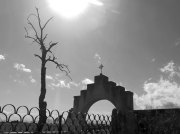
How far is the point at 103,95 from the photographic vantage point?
19.8 m

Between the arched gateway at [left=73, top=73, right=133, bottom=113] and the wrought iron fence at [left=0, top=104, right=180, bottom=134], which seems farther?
the arched gateway at [left=73, top=73, right=133, bottom=113]

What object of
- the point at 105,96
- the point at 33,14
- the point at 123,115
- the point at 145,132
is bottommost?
the point at 145,132

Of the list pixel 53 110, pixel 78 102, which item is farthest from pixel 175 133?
pixel 78 102

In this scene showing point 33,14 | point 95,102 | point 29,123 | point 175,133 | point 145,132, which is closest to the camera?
point 29,123

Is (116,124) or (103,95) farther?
(103,95)

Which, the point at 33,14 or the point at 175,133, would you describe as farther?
the point at 33,14

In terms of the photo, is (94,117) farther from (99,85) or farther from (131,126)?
(99,85)

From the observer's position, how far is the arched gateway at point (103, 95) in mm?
19078

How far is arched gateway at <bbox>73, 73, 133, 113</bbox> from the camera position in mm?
19078

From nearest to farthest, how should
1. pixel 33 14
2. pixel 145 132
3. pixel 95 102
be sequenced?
pixel 145 132 → pixel 33 14 → pixel 95 102

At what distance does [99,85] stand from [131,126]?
13812mm

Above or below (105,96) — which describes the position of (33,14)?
above

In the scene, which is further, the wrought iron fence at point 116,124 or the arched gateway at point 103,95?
the arched gateway at point 103,95

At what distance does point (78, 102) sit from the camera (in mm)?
21125
